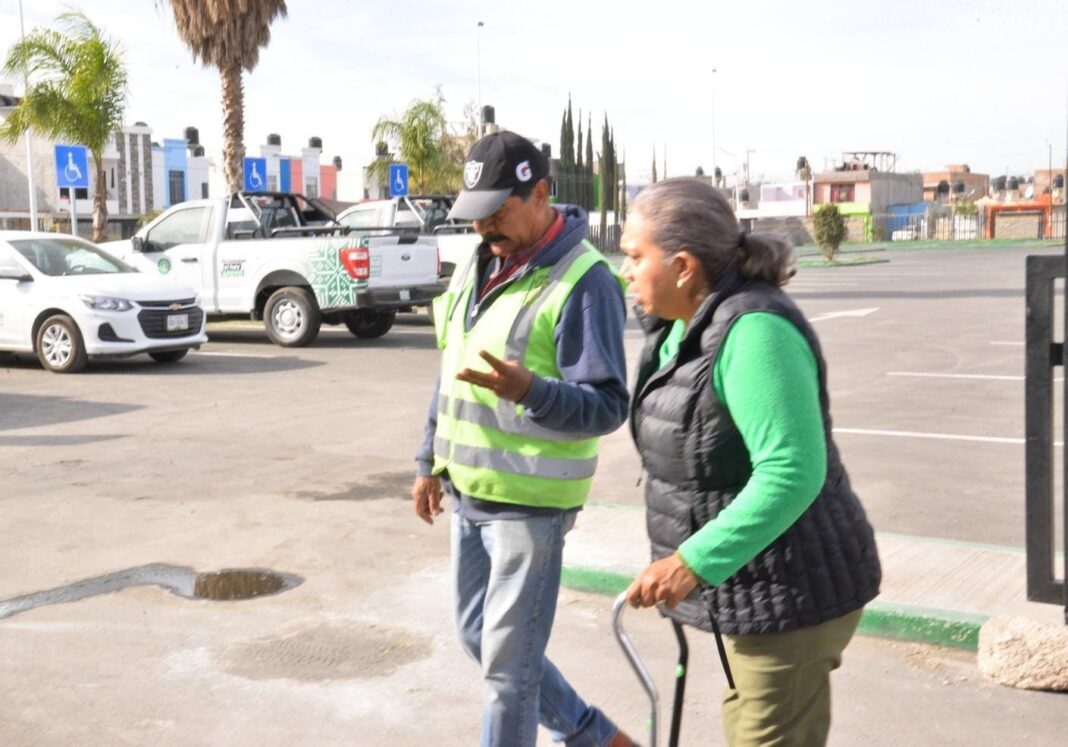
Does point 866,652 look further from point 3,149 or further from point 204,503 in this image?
point 3,149

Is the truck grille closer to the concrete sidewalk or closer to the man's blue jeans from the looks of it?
the concrete sidewalk

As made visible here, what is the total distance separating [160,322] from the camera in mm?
15172

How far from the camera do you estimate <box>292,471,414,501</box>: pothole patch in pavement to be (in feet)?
27.1

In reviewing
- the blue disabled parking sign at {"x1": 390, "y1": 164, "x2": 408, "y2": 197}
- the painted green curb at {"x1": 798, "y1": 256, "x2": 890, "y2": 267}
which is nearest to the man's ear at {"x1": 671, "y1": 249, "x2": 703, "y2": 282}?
the blue disabled parking sign at {"x1": 390, "y1": 164, "x2": 408, "y2": 197}

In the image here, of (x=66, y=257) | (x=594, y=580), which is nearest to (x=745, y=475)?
(x=594, y=580)

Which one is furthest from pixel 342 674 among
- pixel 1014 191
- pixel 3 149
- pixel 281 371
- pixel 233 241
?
pixel 1014 191

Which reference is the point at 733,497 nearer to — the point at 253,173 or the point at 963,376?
the point at 963,376

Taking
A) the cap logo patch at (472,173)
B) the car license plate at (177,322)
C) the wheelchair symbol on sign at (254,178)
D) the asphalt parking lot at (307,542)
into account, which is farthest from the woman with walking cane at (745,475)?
the wheelchair symbol on sign at (254,178)

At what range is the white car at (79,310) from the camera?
14.8 m

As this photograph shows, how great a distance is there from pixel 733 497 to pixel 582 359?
0.76 m

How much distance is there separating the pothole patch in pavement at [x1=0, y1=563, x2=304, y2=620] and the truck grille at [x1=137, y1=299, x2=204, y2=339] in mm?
8788

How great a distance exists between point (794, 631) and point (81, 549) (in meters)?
5.23

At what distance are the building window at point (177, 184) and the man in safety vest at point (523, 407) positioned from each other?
245 feet

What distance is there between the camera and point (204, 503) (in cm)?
812
